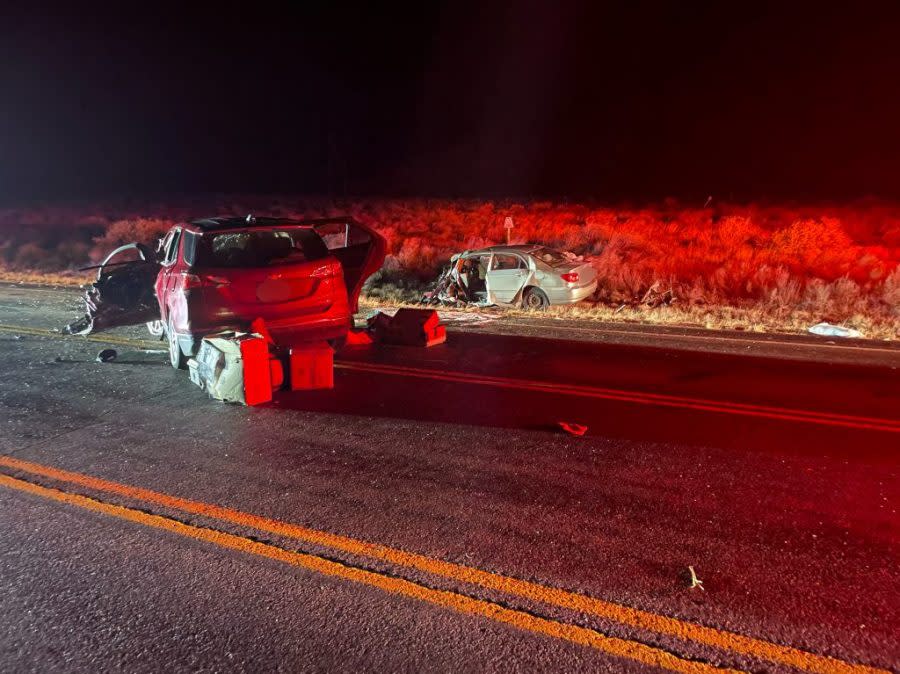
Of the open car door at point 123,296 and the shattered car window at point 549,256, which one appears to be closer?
the open car door at point 123,296

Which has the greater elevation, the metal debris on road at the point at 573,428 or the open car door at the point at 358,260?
the open car door at the point at 358,260

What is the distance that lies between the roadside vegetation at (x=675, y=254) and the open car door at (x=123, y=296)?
6.24 m

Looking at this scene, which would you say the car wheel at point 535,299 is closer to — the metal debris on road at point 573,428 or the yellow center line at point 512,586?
the metal debris on road at point 573,428

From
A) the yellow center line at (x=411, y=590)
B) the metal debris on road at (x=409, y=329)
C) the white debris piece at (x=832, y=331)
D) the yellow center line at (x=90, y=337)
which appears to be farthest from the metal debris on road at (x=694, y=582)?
the white debris piece at (x=832, y=331)

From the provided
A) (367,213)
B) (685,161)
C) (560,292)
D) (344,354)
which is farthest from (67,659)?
(685,161)

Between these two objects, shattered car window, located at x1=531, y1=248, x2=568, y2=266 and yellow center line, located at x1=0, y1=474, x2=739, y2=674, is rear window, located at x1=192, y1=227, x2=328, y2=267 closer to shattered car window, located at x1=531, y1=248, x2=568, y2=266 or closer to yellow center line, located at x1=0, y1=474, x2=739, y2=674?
yellow center line, located at x1=0, y1=474, x2=739, y2=674

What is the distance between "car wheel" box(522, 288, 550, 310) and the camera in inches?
561

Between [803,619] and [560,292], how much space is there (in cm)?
1080

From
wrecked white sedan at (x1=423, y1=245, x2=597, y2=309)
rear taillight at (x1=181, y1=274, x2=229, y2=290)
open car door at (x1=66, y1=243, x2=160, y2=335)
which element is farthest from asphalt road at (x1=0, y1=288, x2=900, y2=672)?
wrecked white sedan at (x1=423, y1=245, x2=597, y2=309)

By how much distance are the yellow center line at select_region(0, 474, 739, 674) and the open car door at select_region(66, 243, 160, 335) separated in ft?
20.3

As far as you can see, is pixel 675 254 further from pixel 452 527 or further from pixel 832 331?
pixel 452 527

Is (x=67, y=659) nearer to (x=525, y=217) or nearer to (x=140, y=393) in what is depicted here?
(x=140, y=393)

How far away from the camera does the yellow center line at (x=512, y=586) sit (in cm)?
318

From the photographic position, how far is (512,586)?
3.75 metres
